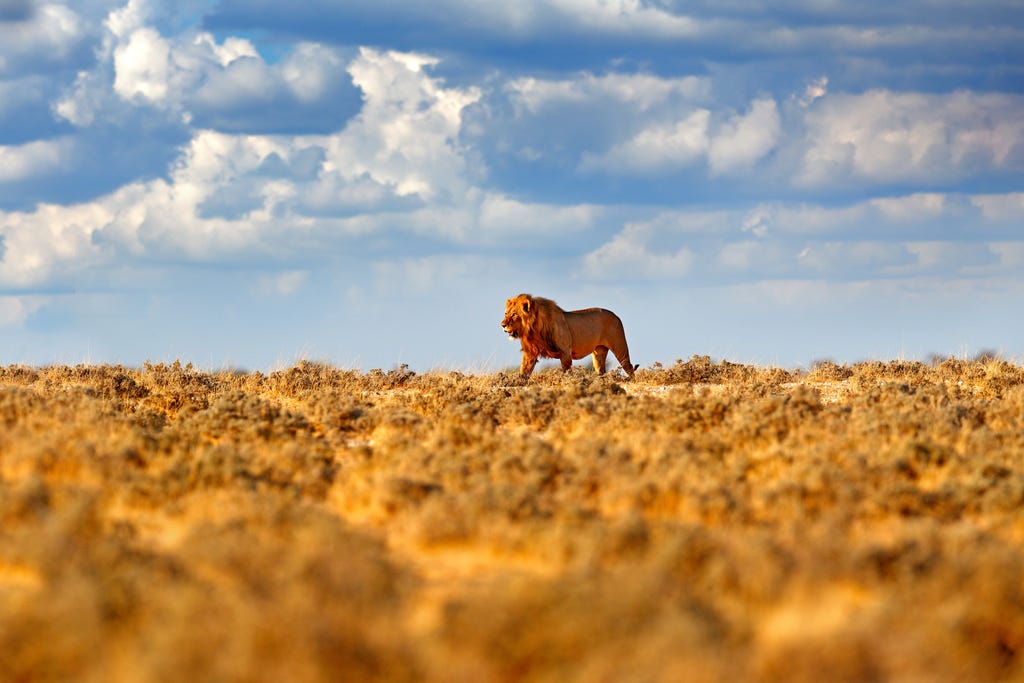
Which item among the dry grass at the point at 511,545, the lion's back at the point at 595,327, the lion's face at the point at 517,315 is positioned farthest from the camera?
the lion's back at the point at 595,327

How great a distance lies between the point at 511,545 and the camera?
24.8 feet

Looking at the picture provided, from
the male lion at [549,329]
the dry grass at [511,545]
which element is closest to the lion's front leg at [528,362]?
the male lion at [549,329]

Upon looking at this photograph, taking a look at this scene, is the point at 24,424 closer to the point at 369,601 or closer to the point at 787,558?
the point at 369,601

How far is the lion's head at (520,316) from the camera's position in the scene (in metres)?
22.7

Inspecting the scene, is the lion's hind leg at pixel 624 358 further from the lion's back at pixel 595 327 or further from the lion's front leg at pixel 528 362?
the lion's front leg at pixel 528 362

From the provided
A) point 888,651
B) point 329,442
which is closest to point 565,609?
point 888,651

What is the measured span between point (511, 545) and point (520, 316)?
50.2 feet

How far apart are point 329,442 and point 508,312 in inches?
400

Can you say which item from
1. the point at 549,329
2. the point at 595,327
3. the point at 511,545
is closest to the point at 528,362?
the point at 549,329

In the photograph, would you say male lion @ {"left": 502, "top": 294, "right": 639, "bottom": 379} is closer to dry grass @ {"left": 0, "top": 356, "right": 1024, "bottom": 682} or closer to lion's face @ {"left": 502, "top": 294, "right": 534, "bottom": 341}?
lion's face @ {"left": 502, "top": 294, "right": 534, "bottom": 341}

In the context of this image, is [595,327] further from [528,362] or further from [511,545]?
[511,545]

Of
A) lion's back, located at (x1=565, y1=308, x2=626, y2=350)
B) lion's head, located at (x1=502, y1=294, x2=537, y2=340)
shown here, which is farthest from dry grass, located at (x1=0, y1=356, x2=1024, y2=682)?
lion's back, located at (x1=565, y1=308, x2=626, y2=350)

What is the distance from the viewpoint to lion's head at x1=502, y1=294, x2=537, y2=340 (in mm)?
22656

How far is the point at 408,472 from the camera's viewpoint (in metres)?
10.3
